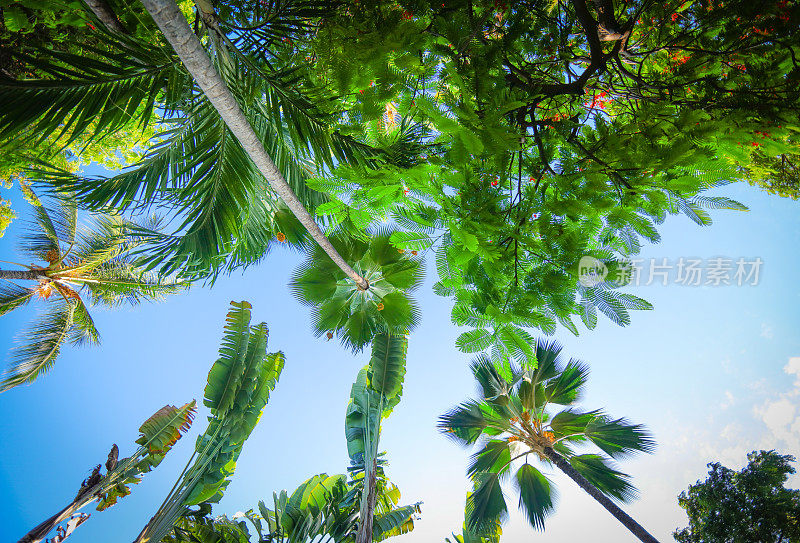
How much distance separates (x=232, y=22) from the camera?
2758mm

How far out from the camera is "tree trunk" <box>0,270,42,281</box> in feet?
19.0

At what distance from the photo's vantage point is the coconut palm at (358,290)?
4.95m

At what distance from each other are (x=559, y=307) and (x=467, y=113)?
157 cm

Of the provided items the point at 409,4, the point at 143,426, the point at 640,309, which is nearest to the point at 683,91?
the point at 640,309

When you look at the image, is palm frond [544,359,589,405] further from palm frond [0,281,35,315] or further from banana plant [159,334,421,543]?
palm frond [0,281,35,315]

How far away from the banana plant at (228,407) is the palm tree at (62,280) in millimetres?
2433

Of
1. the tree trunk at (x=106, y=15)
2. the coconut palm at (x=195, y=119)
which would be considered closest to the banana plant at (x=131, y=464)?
the coconut palm at (x=195, y=119)

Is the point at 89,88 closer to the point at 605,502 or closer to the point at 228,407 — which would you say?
the point at 228,407

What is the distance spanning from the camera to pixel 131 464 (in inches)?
210

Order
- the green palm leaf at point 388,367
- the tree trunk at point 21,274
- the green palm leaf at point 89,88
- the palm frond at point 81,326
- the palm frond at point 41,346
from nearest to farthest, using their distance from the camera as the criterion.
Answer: the green palm leaf at point 89,88
the tree trunk at point 21,274
the green palm leaf at point 388,367
the palm frond at point 41,346
the palm frond at point 81,326

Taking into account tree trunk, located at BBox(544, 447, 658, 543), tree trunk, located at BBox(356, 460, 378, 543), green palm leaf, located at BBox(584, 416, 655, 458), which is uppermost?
green palm leaf, located at BBox(584, 416, 655, 458)

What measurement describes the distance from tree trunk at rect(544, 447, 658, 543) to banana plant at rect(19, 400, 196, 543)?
6.55m

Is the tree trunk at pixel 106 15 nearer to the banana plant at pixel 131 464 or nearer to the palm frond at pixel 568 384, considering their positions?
the banana plant at pixel 131 464

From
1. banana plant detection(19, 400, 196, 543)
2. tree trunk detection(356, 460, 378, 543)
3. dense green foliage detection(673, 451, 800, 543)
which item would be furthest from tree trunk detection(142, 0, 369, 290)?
dense green foliage detection(673, 451, 800, 543)
